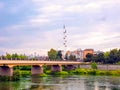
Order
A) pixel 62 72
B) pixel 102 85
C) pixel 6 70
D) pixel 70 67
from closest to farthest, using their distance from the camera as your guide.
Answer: pixel 102 85 < pixel 6 70 < pixel 62 72 < pixel 70 67

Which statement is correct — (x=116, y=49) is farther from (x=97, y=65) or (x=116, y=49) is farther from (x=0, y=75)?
(x=0, y=75)

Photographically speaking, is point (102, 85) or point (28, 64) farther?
point (28, 64)

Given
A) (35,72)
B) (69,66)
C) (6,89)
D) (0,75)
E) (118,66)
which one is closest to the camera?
(6,89)

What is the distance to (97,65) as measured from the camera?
394 feet

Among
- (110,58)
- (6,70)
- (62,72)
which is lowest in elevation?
(62,72)

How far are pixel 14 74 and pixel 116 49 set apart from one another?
7084cm

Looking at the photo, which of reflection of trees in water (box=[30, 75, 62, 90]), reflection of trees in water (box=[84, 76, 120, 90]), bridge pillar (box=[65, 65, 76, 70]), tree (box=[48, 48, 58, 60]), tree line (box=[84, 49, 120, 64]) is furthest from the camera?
tree (box=[48, 48, 58, 60])

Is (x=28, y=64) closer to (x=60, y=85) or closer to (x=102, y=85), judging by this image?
(x=60, y=85)

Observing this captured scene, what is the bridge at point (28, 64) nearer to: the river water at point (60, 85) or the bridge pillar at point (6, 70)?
the bridge pillar at point (6, 70)

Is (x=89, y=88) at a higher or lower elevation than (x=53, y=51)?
lower

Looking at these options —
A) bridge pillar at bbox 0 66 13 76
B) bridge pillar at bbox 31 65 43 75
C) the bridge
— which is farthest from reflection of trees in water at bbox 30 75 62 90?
bridge pillar at bbox 31 65 43 75

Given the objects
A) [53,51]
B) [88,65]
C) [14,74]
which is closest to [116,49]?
[88,65]

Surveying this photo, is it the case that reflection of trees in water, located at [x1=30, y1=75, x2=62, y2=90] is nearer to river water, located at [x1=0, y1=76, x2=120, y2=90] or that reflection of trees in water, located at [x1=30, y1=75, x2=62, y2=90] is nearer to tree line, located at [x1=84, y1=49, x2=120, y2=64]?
river water, located at [x1=0, y1=76, x2=120, y2=90]

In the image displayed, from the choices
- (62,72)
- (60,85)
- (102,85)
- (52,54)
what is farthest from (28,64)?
(52,54)
